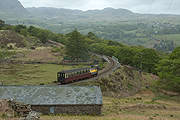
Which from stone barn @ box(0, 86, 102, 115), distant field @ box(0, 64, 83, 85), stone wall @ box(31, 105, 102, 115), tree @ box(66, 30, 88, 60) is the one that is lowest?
distant field @ box(0, 64, 83, 85)

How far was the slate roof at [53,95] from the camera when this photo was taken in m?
25.8

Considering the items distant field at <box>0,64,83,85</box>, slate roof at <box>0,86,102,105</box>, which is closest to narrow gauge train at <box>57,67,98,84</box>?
distant field at <box>0,64,83,85</box>

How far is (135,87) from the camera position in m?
54.0

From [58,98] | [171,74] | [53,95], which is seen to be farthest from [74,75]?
[171,74]

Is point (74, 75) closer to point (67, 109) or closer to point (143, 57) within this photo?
point (67, 109)

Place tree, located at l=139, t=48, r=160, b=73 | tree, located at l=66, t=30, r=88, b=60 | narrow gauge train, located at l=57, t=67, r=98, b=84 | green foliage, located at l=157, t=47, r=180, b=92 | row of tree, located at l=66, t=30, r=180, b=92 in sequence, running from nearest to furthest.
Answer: narrow gauge train, located at l=57, t=67, r=98, b=84 < green foliage, located at l=157, t=47, r=180, b=92 < row of tree, located at l=66, t=30, r=180, b=92 < tree, located at l=139, t=48, r=160, b=73 < tree, located at l=66, t=30, r=88, b=60

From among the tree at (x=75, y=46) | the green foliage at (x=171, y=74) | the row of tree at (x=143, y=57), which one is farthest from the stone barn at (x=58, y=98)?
the tree at (x=75, y=46)

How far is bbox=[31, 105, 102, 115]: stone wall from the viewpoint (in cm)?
2580

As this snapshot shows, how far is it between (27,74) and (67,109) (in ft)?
103

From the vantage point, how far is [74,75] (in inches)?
1766

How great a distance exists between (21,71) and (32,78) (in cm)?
960

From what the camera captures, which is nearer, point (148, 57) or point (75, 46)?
point (148, 57)

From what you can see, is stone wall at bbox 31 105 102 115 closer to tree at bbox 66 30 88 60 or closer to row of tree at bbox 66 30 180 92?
row of tree at bbox 66 30 180 92

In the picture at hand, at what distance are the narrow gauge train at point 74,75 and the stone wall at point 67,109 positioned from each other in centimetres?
1705
